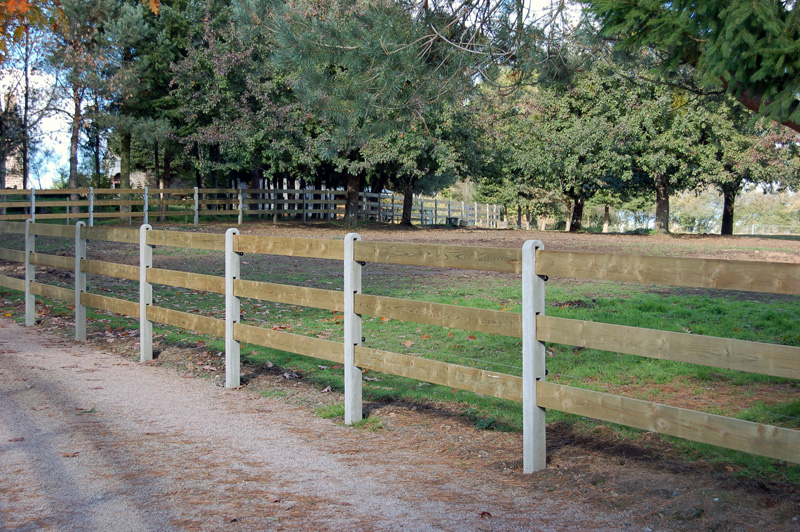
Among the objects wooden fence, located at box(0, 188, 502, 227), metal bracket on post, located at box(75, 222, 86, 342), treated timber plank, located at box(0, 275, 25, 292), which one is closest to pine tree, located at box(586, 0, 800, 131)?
metal bracket on post, located at box(75, 222, 86, 342)

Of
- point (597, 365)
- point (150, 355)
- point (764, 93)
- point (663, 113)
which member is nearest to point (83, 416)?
point (150, 355)

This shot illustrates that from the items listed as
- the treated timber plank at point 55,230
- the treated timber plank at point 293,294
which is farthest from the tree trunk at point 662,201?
the treated timber plank at point 293,294

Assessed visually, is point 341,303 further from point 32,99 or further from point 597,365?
point 32,99

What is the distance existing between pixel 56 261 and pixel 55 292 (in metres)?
0.42

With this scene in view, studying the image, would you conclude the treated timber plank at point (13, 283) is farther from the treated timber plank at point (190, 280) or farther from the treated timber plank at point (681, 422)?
the treated timber plank at point (681, 422)

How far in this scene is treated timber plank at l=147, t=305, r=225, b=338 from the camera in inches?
264

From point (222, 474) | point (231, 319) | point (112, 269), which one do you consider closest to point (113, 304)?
point (112, 269)

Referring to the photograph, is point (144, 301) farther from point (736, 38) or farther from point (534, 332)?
point (736, 38)

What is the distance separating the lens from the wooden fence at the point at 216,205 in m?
25.3

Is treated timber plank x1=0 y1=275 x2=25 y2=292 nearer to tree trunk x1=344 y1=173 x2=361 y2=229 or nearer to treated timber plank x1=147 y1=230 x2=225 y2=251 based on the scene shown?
treated timber plank x1=147 y1=230 x2=225 y2=251

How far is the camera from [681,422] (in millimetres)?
3650

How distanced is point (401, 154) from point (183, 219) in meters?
10.8

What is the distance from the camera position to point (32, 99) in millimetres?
35062

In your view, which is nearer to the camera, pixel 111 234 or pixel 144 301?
pixel 144 301
